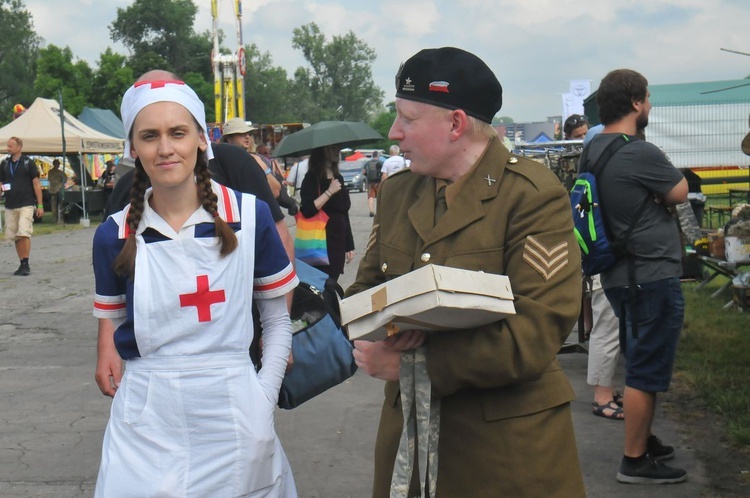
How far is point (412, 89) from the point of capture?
254cm

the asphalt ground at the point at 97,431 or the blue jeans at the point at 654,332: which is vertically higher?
the blue jeans at the point at 654,332

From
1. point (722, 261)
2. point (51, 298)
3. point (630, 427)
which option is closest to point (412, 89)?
point (630, 427)

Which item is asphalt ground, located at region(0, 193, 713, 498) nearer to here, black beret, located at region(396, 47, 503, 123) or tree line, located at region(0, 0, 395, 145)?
black beret, located at region(396, 47, 503, 123)

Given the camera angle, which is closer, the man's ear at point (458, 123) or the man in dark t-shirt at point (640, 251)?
the man's ear at point (458, 123)

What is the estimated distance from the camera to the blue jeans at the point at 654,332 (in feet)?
16.4

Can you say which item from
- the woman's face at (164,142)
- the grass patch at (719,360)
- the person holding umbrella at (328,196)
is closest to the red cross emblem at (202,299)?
the woman's face at (164,142)

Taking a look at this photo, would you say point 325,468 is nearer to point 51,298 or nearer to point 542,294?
point 542,294

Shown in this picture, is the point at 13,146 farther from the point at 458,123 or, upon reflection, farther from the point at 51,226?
the point at 458,123

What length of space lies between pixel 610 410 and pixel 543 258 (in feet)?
15.4

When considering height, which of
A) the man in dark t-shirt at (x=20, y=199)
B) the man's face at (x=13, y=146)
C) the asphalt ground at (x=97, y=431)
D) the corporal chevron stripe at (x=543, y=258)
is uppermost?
the man's face at (x=13, y=146)

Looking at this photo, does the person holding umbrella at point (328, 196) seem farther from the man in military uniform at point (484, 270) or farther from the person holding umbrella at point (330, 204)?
the man in military uniform at point (484, 270)

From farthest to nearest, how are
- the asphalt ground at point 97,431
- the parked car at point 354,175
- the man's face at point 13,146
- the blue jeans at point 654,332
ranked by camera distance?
the parked car at point 354,175 < the man's face at point 13,146 < the asphalt ground at point 97,431 < the blue jeans at point 654,332

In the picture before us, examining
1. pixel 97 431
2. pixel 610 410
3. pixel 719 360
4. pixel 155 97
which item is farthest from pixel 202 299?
pixel 719 360

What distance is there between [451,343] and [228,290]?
814 millimetres
